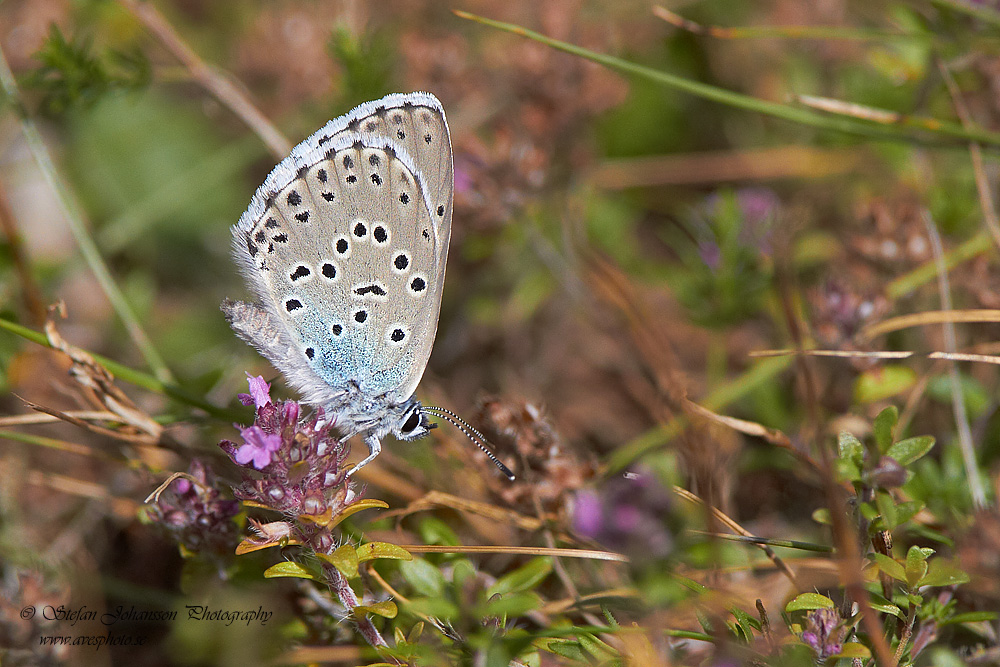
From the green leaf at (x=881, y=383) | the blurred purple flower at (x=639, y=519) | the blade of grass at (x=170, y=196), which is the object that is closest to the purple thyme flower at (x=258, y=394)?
the blurred purple flower at (x=639, y=519)

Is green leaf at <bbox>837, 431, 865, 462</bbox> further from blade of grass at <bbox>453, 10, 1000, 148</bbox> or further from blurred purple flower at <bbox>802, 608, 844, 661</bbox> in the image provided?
blade of grass at <bbox>453, 10, 1000, 148</bbox>

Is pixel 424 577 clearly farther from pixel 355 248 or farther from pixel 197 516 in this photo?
pixel 355 248

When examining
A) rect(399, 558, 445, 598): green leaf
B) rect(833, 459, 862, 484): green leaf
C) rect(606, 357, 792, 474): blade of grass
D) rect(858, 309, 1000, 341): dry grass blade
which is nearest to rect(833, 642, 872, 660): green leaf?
rect(833, 459, 862, 484): green leaf

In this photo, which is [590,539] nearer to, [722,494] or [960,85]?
[722,494]

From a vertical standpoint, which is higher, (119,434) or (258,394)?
(258,394)

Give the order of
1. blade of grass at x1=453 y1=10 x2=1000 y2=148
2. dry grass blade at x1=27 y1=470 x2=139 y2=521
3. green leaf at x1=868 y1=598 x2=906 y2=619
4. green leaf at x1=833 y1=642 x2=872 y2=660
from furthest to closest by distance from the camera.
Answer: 1. dry grass blade at x1=27 y1=470 x2=139 y2=521
2. blade of grass at x1=453 y1=10 x2=1000 y2=148
3. green leaf at x1=868 y1=598 x2=906 y2=619
4. green leaf at x1=833 y1=642 x2=872 y2=660

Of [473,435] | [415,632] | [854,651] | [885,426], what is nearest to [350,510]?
[415,632]

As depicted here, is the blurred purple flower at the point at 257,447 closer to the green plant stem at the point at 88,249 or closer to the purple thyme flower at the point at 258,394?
the purple thyme flower at the point at 258,394
